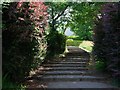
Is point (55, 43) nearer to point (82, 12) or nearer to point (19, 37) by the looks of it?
point (82, 12)

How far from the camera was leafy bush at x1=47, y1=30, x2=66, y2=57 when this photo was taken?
15.1m

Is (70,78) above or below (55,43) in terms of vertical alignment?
below

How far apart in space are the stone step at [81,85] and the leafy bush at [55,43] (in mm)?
5985

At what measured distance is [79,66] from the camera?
469 inches

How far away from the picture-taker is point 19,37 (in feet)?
23.5

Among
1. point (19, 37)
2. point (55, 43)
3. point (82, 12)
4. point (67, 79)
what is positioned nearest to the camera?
point (19, 37)

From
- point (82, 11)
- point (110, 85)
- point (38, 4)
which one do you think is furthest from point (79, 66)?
point (82, 11)

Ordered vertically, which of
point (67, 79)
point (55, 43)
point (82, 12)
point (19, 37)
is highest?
point (82, 12)

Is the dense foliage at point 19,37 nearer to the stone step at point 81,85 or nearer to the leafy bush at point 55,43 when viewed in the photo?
the stone step at point 81,85

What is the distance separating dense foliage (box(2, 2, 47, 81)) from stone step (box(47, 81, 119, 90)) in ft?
3.18

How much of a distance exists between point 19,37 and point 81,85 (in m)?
2.53

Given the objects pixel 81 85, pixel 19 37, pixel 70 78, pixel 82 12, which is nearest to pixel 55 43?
pixel 82 12

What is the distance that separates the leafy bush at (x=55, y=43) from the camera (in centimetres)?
1512

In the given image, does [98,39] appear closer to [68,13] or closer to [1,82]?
[1,82]
